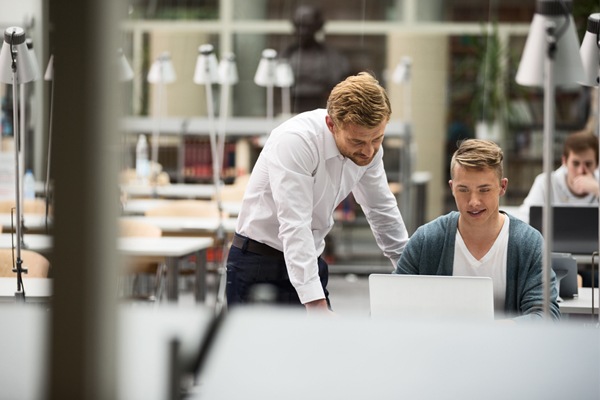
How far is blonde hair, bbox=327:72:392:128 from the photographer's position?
2289mm

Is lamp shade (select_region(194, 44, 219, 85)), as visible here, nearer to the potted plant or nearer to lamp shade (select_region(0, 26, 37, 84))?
the potted plant

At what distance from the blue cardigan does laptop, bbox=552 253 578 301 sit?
533 mm

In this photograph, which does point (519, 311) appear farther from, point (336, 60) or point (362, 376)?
point (336, 60)

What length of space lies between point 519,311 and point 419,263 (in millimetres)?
292

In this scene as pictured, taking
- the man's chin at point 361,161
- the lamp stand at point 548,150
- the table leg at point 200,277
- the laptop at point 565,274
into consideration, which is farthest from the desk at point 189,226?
the lamp stand at point 548,150

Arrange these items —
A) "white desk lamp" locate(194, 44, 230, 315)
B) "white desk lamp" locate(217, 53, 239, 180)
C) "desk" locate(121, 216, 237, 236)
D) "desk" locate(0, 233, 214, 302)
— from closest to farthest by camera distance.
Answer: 1. "desk" locate(0, 233, 214, 302)
2. "desk" locate(121, 216, 237, 236)
3. "white desk lamp" locate(194, 44, 230, 315)
4. "white desk lamp" locate(217, 53, 239, 180)

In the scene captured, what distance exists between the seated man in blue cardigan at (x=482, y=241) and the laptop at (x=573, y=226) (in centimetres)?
122

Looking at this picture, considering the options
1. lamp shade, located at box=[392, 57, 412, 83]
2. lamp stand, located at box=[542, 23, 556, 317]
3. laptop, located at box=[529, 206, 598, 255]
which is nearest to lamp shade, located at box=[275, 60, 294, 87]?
lamp shade, located at box=[392, 57, 412, 83]

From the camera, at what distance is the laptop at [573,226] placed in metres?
3.53

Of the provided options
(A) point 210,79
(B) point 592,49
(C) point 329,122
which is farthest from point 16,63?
(A) point 210,79

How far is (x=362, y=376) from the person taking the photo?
1194 millimetres

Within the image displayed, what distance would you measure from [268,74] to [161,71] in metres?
0.86

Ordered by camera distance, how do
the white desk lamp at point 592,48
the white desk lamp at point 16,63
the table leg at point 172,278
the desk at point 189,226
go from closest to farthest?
the white desk lamp at point 592,48 < the white desk lamp at point 16,63 < the table leg at point 172,278 < the desk at point 189,226

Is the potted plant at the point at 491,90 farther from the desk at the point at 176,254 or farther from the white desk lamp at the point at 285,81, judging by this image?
the desk at the point at 176,254
